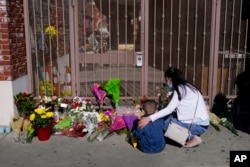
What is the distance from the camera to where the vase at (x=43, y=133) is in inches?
179

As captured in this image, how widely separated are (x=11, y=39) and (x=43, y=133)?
1.55 metres

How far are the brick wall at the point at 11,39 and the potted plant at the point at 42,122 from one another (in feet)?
2.49

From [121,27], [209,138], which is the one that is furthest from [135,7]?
[209,138]

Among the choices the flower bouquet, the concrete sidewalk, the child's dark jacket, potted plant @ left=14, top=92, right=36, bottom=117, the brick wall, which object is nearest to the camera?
the concrete sidewalk

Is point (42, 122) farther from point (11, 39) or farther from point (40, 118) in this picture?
point (11, 39)

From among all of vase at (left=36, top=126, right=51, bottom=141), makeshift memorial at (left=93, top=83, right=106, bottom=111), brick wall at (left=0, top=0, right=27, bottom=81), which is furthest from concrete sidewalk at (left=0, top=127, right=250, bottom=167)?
brick wall at (left=0, top=0, right=27, bottom=81)

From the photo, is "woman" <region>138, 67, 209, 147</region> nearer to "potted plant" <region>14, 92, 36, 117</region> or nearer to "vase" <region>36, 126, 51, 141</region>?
"vase" <region>36, 126, 51, 141</region>

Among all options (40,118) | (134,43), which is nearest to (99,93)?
(134,43)

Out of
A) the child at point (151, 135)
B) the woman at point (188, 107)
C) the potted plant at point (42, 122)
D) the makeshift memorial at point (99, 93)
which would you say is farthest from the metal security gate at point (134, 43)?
the child at point (151, 135)

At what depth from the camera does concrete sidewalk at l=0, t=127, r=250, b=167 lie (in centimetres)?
386

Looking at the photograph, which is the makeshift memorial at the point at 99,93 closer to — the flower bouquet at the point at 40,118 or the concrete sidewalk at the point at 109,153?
the concrete sidewalk at the point at 109,153

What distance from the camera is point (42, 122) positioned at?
4.46 meters

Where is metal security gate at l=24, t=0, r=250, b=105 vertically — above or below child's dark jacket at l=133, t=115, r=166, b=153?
above

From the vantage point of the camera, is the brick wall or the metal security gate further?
the metal security gate
